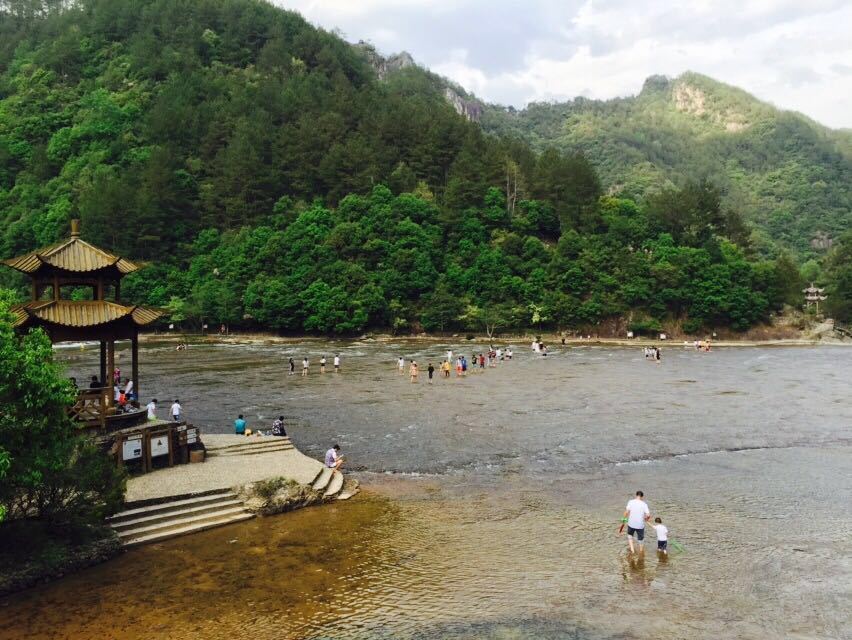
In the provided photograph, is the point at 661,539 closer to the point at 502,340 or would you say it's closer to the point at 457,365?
the point at 457,365

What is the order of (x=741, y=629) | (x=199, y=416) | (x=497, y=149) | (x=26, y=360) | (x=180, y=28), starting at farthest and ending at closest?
(x=180, y=28), (x=497, y=149), (x=199, y=416), (x=26, y=360), (x=741, y=629)

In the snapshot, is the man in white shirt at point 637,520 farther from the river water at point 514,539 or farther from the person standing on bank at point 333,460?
the person standing on bank at point 333,460

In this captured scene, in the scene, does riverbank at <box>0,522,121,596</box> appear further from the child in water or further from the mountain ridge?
the mountain ridge

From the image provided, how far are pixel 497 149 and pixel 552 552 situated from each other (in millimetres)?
90512

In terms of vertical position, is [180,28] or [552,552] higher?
[180,28]

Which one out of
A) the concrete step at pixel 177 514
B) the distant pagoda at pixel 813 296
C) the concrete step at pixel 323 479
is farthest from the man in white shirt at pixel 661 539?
the distant pagoda at pixel 813 296

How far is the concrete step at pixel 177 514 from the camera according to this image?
1575 centimetres

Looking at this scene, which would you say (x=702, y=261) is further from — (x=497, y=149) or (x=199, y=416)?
(x=199, y=416)

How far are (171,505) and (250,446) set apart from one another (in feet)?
21.9

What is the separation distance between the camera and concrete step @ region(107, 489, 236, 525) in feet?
52.5

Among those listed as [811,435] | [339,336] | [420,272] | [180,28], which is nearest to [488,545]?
[811,435]

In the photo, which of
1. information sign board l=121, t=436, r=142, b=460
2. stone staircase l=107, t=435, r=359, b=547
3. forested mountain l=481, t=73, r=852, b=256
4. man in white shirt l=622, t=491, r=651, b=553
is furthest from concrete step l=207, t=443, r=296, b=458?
forested mountain l=481, t=73, r=852, b=256

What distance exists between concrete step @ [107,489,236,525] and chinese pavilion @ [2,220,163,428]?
405 centimetres

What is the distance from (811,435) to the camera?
27953mm
